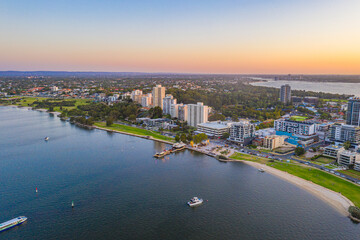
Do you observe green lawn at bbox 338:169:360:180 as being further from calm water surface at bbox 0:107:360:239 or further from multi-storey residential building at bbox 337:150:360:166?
calm water surface at bbox 0:107:360:239

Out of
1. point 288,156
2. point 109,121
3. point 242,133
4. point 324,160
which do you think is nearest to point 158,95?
point 109,121

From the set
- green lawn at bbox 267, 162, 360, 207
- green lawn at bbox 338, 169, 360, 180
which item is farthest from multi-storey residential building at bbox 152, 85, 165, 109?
green lawn at bbox 338, 169, 360, 180

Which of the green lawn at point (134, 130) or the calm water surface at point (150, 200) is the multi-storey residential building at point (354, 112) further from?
the green lawn at point (134, 130)

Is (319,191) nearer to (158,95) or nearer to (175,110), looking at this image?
(175,110)

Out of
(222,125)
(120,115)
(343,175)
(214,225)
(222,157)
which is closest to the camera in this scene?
(214,225)

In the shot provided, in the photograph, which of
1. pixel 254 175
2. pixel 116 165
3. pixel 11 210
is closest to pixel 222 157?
pixel 254 175

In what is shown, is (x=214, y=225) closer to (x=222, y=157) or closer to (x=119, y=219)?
(x=119, y=219)

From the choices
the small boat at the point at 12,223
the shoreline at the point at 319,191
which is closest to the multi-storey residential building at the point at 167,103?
the shoreline at the point at 319,191
